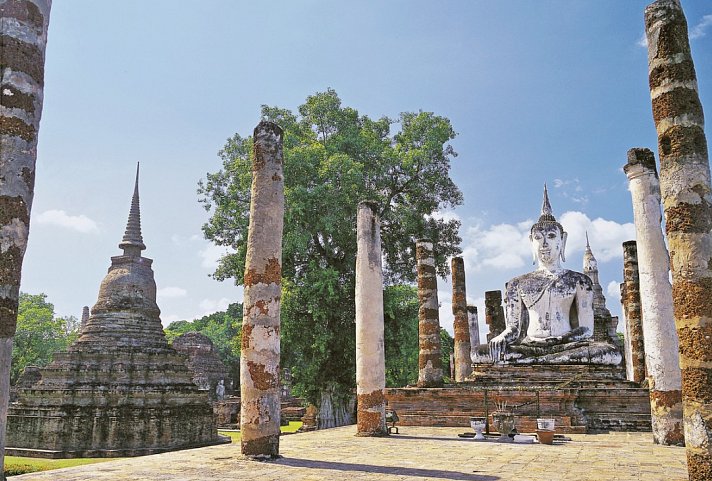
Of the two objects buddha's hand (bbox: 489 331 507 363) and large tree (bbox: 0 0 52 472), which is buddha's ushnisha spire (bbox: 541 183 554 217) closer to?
buddha's hand (bbox: 489 331 507 363)

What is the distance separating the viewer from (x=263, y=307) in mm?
8891

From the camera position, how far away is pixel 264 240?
9086 mm

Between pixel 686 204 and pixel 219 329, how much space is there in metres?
64.0

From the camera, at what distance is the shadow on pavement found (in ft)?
21.4

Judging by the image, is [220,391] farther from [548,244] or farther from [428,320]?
[548,244]

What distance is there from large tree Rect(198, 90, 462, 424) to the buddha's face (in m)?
3.92

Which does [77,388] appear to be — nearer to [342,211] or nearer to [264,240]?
[342,211]

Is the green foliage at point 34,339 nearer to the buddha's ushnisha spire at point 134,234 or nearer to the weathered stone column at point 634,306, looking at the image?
the buddha's ushnisha spire at point 134,234

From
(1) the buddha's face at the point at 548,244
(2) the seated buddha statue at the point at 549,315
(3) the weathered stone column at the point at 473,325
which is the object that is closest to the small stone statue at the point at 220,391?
(3) the weathered stone column at the point at 473,325

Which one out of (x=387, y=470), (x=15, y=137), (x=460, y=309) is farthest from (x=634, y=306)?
(x=15, y=137)

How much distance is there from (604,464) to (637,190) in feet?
16.9

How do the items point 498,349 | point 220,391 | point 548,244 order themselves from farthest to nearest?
point 220,391 < point 548,244 < point 498,349

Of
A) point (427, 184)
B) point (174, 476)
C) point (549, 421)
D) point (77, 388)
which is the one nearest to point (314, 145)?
point (427, 184)

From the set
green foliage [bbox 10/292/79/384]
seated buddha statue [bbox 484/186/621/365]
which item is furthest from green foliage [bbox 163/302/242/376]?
seated buddha statue [bbox 484/186/621/365]
